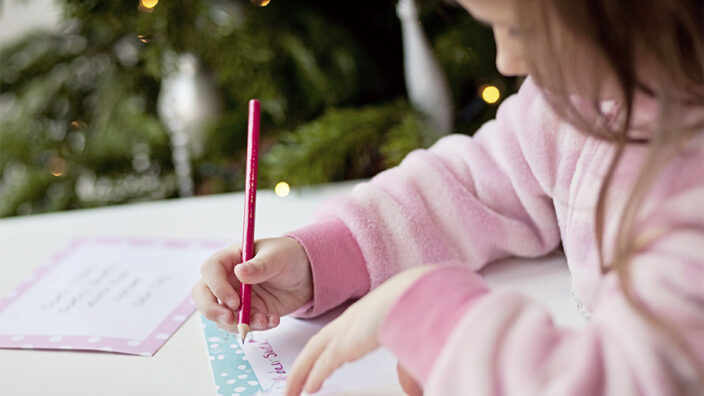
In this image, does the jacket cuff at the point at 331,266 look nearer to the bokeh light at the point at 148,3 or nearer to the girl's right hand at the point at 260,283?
the girl's right hand at the point at 260,283

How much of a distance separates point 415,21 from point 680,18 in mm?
438

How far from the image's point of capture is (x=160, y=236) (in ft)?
2.23

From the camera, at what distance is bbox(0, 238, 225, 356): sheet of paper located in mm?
507

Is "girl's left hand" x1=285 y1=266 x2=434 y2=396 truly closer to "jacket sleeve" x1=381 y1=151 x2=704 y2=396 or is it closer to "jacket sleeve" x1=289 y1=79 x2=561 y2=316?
"jacket sleeve" x1=381 y1=151 x2=704 y2=396

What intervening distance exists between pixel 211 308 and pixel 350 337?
146 mm

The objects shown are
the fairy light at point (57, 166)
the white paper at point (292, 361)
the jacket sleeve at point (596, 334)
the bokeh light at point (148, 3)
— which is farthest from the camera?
the fairy light at point (57, 166)

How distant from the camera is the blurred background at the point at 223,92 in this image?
2.45 feet

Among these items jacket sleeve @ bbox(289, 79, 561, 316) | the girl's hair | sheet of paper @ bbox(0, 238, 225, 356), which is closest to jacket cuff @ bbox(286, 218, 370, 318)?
jacket sleeve @ bbox(289, 79, 561, 316)

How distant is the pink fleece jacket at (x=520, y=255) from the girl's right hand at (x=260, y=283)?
1 centimetres

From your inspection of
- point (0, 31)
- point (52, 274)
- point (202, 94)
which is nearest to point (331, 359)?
point (52, 274)

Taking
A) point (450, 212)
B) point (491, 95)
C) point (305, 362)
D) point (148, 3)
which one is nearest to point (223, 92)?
point (148, 3)

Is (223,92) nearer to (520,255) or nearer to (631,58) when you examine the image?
(520,255)

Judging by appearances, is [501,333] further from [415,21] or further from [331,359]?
[415,21]

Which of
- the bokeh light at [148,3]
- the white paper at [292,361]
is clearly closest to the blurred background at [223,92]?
the bokeh light at [148,3]
